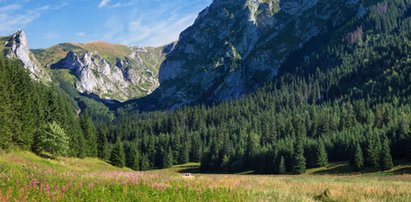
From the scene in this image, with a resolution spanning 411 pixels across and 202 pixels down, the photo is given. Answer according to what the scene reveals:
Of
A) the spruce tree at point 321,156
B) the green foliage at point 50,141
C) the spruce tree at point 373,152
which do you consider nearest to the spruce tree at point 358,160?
Result: the spruce tree at point 373,152

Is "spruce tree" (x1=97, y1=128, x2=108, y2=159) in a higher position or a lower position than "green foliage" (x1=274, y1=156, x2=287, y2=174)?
higher

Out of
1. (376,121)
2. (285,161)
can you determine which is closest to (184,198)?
(285,161)

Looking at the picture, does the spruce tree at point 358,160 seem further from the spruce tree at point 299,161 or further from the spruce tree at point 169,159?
the spruce tree at point 169,159

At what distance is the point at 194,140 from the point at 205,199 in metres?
157

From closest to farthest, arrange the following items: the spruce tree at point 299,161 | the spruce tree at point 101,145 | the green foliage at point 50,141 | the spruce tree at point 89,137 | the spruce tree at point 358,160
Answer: the green foliage at point 50,141 → the spruce tree at point 358,160 → the spruce tree at point 299,161 → the spruce tree at point 89,137 → the spruce tree at point 101,145

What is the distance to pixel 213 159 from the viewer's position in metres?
140

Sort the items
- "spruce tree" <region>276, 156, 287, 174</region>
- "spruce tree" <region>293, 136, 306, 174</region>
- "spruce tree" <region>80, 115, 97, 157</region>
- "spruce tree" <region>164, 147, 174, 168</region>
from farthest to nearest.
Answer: "spruce tree" <region>164, 147, 174, 168</region>, "spruce tree" <region>276, 156, 287, 174</region>, "spruce tree" <region>80, 115, 97, 157</region>, "spruce tree" <region>293, 136, 306, 174</region>

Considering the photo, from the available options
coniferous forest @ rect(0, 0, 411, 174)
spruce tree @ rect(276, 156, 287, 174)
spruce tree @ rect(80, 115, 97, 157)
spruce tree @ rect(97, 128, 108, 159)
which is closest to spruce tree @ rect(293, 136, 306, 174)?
coniferous forest @ rect(0, 0, 411, 174)

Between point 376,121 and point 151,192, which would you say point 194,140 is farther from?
point 151,192

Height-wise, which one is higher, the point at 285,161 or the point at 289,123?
the point at 289,123

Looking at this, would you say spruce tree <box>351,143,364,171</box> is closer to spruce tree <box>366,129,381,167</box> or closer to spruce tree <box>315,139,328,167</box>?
spruce tree <box>366,129,381,167</box>

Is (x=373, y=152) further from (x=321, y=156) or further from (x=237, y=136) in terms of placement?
(x=237, y=136)

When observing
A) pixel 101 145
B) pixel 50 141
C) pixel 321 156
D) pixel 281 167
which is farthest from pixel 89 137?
pixel 321 156

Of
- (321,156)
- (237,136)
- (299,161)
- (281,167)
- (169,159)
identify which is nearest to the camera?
(299,161)
